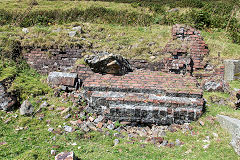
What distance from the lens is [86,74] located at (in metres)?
5.39

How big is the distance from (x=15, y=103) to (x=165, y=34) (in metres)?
5.59

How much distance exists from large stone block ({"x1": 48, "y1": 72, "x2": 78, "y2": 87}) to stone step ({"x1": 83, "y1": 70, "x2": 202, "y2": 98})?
2.36ft

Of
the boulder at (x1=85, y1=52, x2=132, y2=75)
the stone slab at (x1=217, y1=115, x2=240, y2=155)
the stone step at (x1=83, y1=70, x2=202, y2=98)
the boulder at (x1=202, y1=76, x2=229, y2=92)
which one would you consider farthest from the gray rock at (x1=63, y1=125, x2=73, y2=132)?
the boulder at (x1=202, y1=76, x2=229, y2=92)

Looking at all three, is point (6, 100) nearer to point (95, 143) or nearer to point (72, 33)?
point (95, 143)

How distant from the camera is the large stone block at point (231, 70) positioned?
5.61 m

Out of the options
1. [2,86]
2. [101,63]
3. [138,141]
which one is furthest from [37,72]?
[138,141]

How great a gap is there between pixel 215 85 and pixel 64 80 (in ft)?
14.1

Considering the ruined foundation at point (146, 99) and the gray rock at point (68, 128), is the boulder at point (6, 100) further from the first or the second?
the ruined foundation at point (146, 99)

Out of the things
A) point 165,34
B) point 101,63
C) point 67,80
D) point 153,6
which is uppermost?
point 153,6

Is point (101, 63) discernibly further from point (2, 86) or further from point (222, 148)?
point (222, 148)

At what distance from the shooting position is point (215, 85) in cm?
530

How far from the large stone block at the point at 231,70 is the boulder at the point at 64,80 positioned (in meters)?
4.51

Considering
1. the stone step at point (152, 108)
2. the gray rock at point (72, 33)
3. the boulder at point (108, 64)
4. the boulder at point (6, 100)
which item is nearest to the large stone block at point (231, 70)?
the stone step at point (152, 108)

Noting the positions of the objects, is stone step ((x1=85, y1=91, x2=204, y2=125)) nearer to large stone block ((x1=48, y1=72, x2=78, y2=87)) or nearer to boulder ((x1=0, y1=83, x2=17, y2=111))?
large stone block ((x1=48, y1=72, x2=78, y2=87))
